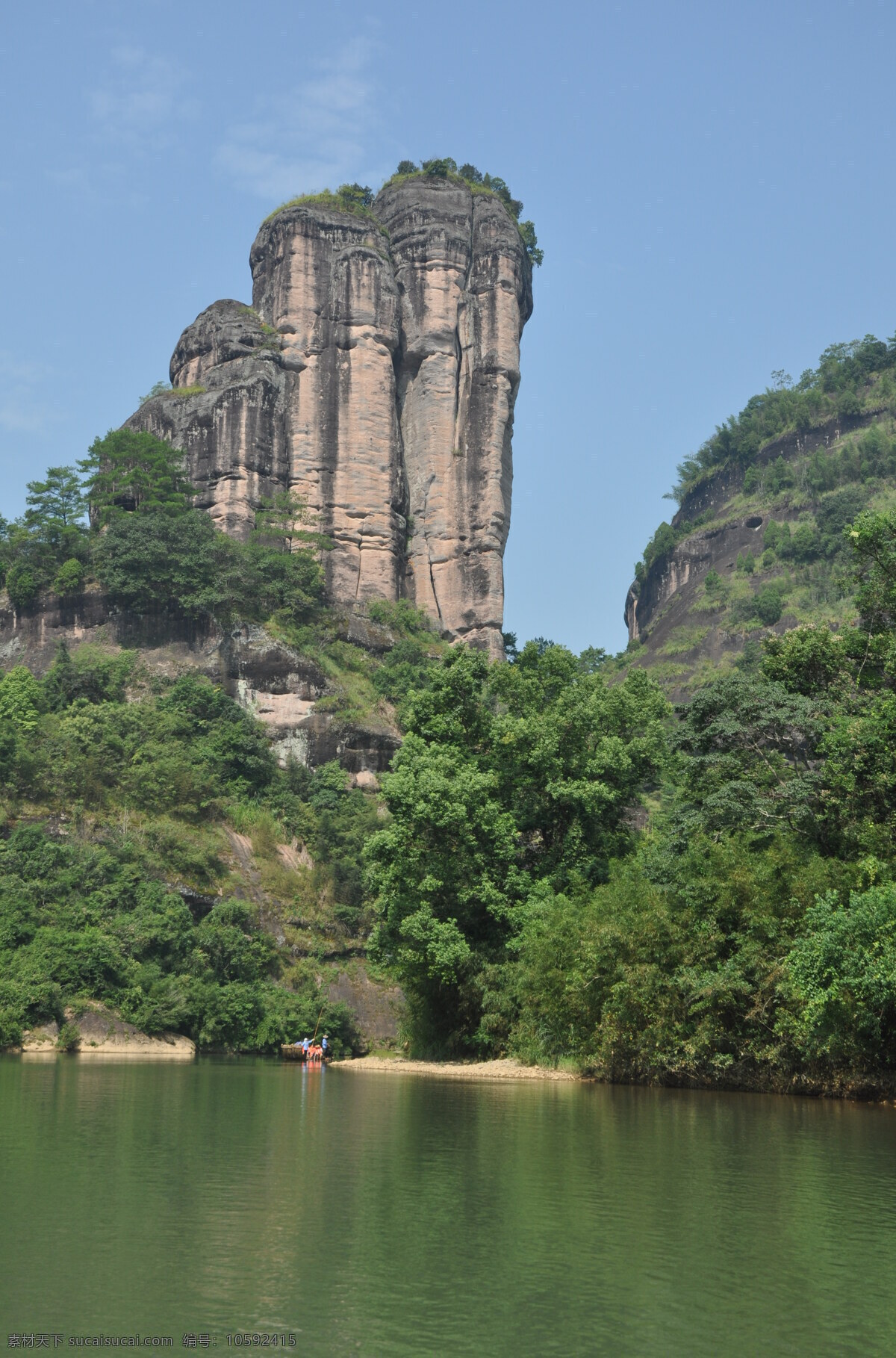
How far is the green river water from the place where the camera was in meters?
6.83

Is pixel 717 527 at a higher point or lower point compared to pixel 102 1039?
higher

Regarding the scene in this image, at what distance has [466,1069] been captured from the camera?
28.2 metres

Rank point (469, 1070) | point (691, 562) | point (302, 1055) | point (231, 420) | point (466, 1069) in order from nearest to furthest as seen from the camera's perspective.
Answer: point (469, 1070)
point (466, 1069)
point (302, 1055)
point (231, 420)
point (691, 562)

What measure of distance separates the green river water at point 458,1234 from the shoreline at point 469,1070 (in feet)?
30.9

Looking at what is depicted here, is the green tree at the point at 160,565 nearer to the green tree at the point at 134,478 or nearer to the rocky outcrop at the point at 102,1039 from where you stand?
the green tree at the point at 134,478

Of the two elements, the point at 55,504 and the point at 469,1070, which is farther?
the point at 55,504

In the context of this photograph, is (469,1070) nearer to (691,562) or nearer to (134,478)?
(134,478)

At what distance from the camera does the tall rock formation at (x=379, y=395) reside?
248 feet

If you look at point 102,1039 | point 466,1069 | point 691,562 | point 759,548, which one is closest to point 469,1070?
point 466,1069

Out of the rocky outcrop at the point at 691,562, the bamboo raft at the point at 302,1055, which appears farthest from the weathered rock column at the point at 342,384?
A: the rocky outcrop at the point at 691,562

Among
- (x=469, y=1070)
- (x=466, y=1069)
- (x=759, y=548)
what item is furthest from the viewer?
(x=759, y=548)

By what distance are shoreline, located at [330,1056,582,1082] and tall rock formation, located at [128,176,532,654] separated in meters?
44.6

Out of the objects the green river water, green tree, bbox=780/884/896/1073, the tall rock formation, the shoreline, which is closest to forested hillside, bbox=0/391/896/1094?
green tree, bbox=780/884/896/1073

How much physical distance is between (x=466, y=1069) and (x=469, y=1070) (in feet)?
1.02
